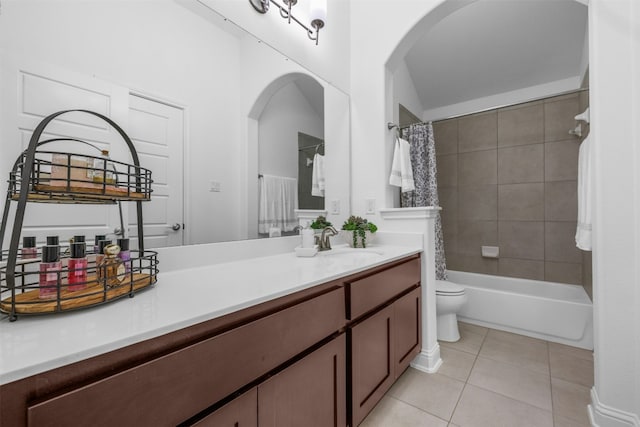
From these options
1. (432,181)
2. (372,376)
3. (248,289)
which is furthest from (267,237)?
(432,181)

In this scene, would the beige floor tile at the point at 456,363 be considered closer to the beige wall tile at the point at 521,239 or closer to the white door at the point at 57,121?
the beige wall tile at the point at 521,239

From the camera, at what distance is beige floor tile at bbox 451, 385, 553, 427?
4.55 feet

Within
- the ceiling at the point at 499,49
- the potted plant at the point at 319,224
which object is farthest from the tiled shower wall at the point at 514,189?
the potted plant at the point at 319,224

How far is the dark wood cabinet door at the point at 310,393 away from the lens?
0.82 m

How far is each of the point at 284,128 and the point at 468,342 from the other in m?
2.17

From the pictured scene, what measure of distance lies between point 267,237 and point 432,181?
1.63 metres

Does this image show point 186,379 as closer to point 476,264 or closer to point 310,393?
point 310,393

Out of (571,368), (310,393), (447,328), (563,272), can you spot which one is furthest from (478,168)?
(310,393)

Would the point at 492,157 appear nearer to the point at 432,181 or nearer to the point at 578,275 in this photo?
the point at 432,181

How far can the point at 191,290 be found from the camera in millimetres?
857

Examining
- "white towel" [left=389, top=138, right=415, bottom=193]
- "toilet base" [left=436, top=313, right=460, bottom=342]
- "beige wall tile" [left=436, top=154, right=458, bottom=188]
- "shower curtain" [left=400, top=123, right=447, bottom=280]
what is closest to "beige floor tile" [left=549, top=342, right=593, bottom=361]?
"toilet base" [left=436, top=313, right=460, bottom=342]

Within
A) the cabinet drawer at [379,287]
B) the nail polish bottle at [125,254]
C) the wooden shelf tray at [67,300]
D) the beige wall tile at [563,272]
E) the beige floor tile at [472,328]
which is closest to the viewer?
the wooden shelf tray at [67,300]

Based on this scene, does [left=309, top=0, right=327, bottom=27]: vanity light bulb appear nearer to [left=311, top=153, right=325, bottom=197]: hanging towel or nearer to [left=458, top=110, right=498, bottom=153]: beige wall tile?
[left=311, top=153, right=325, bottom=197]: hanging towel

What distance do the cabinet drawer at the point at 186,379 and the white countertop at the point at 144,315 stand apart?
63 millimetres
